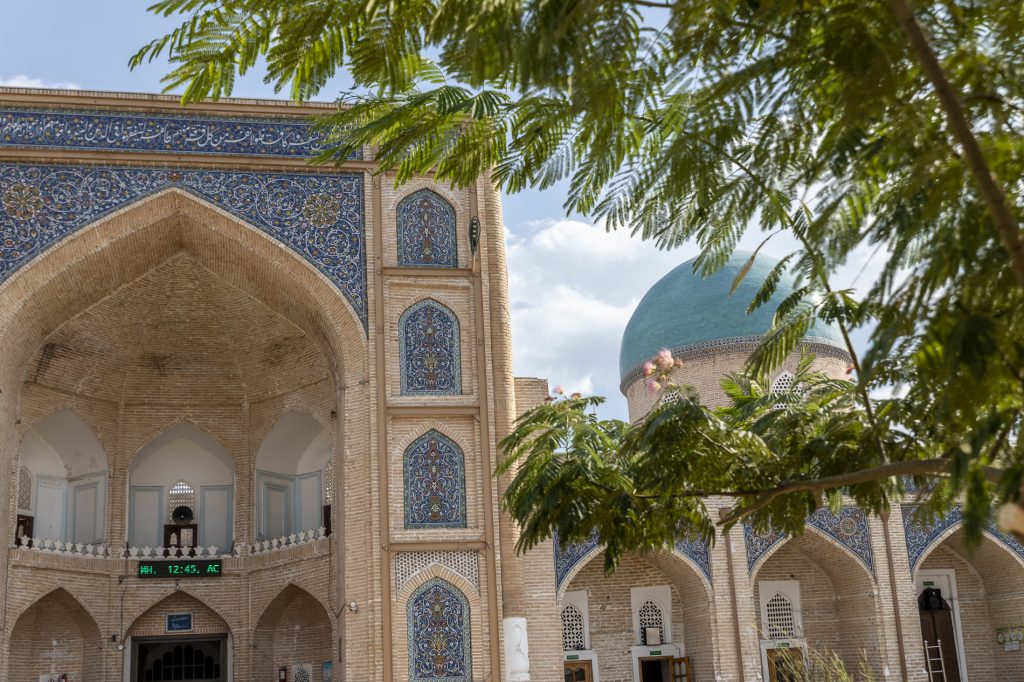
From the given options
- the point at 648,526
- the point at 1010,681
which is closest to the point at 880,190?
the point at 648,526

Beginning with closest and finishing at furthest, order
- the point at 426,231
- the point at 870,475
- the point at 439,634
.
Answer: the point at 870,475 → the point at 439,634 → the point at 426,231

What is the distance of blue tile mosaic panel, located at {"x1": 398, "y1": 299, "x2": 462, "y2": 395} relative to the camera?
12.8 metres

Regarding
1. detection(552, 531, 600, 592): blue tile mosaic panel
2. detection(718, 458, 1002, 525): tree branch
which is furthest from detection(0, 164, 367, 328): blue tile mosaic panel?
detection(718, 458, 1002, 525): tree branch

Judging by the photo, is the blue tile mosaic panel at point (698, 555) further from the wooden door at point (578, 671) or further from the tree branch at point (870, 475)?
the tree branch at point (870, 475)

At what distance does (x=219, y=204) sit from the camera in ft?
42.2

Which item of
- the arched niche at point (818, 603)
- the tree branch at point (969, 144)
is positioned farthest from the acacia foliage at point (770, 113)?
the arched niche at point (818, 603)

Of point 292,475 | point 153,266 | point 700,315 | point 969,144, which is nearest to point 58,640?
point 292,475

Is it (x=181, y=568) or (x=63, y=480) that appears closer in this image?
(x=181, y=568)

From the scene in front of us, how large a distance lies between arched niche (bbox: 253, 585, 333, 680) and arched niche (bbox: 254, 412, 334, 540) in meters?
0.93

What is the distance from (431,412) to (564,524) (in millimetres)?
5424

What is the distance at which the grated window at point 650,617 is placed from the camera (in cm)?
1600

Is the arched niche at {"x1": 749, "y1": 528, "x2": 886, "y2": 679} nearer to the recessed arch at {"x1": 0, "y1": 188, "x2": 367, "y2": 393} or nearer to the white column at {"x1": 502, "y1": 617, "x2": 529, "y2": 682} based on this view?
the white column at {"x1": 502, "y1": 617, "x2": 529, "y2": 682}

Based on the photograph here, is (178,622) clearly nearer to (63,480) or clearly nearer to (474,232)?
(63,480)

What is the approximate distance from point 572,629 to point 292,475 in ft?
13.6
